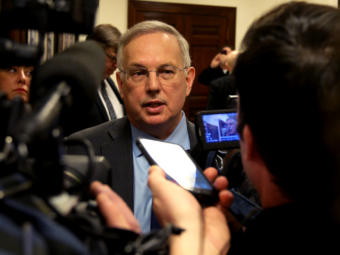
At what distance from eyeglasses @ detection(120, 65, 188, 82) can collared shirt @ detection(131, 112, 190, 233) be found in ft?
0.57

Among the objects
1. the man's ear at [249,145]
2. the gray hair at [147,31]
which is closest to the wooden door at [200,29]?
the gray hair at [147,31]

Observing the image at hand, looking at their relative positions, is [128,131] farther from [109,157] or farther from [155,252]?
[155,252]

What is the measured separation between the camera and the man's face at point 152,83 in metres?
1.54

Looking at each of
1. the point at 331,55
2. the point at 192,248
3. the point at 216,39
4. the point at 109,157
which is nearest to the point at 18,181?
the point at 192,248

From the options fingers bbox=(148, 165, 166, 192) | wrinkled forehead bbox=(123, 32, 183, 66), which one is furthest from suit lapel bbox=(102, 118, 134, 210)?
fingers bbox=(148, 165, 166, 192)

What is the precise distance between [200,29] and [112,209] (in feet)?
15.9

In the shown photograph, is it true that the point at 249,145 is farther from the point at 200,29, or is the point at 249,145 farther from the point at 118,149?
the point at 200,29

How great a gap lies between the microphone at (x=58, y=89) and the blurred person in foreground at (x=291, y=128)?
177 millimetres

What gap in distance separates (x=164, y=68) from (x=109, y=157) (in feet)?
1.24

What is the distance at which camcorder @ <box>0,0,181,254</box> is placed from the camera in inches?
18.2

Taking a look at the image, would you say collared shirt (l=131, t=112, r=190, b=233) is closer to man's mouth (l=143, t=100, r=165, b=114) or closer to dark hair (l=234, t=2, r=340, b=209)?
man's mouth (l=143, t=100, r=165, b=114)

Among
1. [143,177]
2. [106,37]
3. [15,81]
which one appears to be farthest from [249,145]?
[106,37]

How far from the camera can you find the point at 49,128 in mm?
476

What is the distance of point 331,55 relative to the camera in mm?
585
